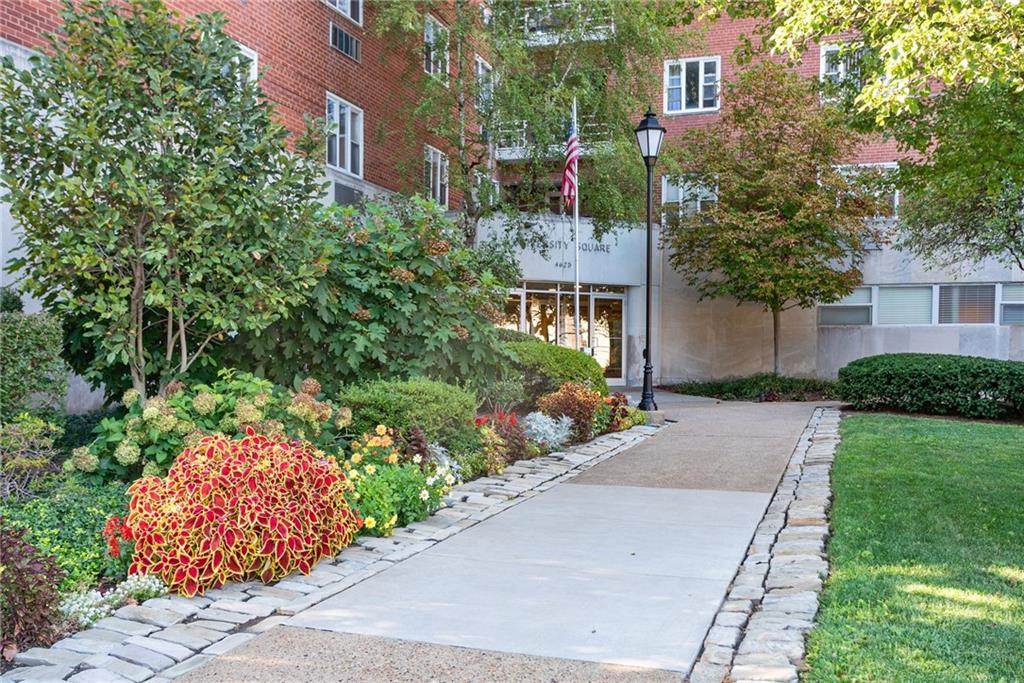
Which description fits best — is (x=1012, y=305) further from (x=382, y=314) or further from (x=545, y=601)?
(x=545, y=601)

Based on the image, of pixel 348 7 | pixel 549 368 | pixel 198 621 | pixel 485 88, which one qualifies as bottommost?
pixel 198 621

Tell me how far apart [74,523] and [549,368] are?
7917 millimetres

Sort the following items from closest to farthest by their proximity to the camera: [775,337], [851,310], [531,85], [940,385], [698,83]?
[940,385] < [531,85] < [775,337] < [851,310] < [698,83]

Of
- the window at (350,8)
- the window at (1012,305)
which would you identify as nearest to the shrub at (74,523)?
the window at (350,8)

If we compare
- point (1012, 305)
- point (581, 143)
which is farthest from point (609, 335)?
point (1012, 305)

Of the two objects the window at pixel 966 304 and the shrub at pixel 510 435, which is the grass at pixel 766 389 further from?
the shrub at pixel 510 435

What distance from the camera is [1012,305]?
21875mm

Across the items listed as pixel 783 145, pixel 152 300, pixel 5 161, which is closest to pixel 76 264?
pixel 152 300

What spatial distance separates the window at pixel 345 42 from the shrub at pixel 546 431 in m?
10.0

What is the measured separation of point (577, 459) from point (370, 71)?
1182 cm

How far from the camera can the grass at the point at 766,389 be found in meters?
20.1

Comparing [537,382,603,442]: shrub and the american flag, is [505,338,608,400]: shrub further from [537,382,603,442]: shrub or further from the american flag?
the american flag

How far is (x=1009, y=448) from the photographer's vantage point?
10875 millimetres

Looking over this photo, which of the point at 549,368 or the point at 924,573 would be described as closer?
the point at 924,573
